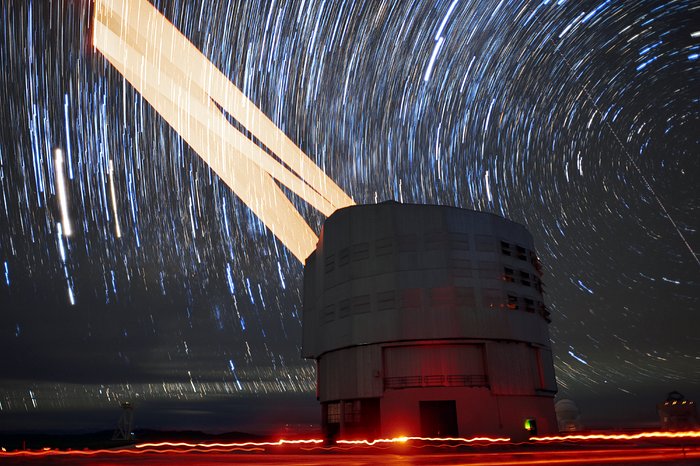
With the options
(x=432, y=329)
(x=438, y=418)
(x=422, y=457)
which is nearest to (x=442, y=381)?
(x=438, y=418)

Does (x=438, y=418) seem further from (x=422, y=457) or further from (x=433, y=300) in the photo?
(x=422, y=457)

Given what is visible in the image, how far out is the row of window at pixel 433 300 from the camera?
111 feet

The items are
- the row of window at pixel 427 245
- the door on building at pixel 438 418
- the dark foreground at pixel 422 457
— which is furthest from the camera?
the row of window at pixel 427 245

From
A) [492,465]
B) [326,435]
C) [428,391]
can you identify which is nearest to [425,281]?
[428,391]

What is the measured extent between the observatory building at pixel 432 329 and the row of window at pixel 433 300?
66mm

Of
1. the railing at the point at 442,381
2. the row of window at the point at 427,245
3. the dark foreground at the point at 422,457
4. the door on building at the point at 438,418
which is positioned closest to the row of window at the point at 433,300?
the row of window at the point at 427,245

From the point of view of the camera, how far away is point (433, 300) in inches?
1329

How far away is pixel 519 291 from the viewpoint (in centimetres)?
3600

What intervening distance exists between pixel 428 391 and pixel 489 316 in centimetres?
604

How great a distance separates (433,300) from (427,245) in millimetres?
3710

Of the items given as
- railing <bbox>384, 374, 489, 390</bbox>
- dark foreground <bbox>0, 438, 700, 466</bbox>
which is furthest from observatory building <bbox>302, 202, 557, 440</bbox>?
dark foreground <bbox>0, 438, 700, 466</bbox>

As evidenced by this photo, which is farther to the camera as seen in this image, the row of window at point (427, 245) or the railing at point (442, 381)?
the row of window at point (427, 245)

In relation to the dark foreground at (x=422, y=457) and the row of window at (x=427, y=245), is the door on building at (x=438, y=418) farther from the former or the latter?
the row of window at (x=427, y=245)

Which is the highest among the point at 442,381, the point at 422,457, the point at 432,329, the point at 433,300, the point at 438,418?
the point at 433,300
